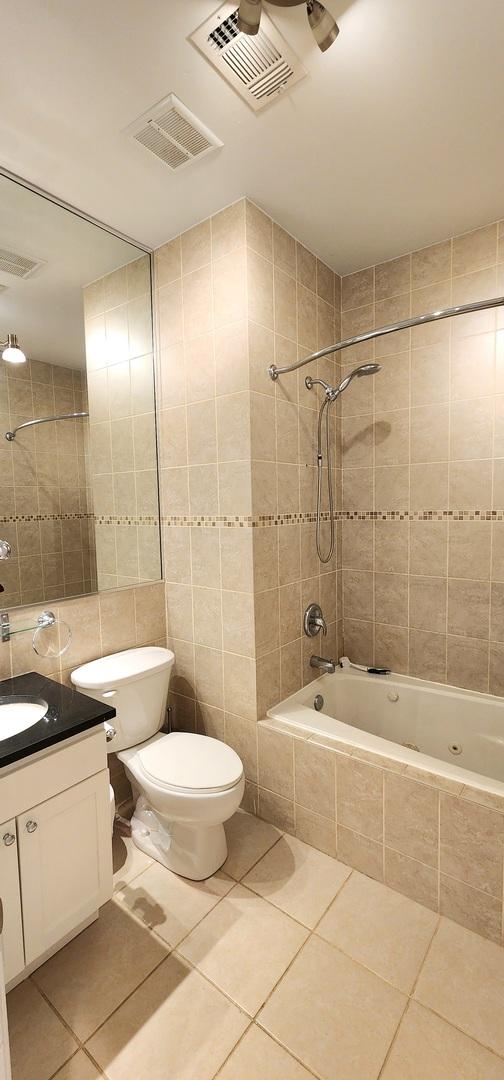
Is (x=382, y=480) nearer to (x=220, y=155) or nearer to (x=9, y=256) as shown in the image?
(x=220, y=155)

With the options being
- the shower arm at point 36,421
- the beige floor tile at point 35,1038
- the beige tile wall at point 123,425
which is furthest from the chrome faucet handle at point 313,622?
the beige floor tile at point 35,1038

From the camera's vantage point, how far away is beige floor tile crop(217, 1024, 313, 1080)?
1.09m

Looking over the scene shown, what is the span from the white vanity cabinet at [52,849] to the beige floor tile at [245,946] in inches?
13.9

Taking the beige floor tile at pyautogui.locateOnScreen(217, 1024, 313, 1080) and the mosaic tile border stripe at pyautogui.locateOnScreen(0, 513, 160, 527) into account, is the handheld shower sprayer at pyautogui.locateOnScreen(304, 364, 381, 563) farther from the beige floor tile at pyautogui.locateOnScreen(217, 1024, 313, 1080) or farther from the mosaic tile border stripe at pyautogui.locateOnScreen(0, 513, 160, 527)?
the beige floor tile at pyautogui.locateOnScreen(217, 1024, 313, 1080)

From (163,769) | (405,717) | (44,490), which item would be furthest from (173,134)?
(405,717)

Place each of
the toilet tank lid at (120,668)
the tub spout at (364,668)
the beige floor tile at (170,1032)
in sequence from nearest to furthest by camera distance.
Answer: the beige floor tile at (170,1032) → the toilet tank lid at (120,668) → the tub spout at (364,668)

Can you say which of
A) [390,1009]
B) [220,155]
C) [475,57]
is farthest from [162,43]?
[390,1009]

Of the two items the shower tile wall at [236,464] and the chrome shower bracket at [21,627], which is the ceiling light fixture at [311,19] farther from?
the chrome shower bracket at [21,627]

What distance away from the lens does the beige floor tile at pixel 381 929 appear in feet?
4.45

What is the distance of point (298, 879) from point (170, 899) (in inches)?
18.4

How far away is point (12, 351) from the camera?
67.1 inches

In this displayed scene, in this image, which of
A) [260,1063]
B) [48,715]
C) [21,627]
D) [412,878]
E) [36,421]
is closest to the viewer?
[260,1063]

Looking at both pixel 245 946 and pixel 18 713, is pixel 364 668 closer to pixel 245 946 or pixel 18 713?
pixel 245 946

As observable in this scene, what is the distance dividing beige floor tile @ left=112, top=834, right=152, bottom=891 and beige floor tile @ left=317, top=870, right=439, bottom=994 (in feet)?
2.35
